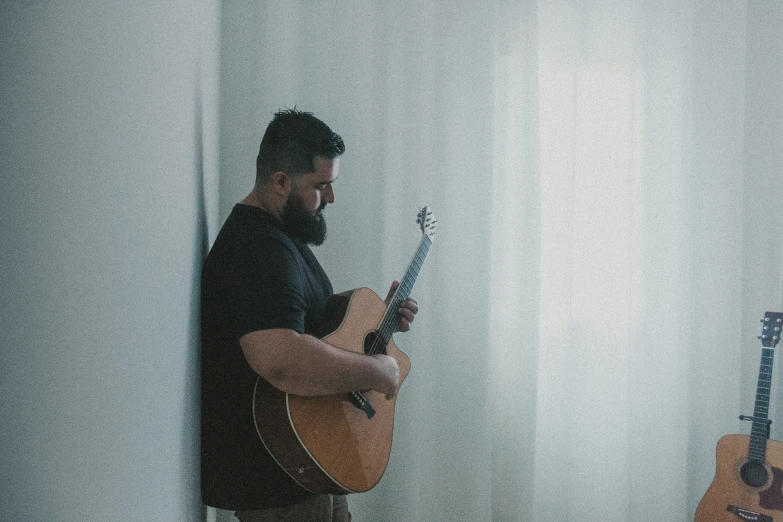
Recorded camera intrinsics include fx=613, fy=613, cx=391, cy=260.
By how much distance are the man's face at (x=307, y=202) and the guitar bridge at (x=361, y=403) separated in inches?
14.6

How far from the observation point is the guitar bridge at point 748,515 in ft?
6.53

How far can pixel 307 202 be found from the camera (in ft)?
4.62

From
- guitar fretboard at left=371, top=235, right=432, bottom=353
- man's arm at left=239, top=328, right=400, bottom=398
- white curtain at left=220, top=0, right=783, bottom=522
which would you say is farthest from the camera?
white curtain at left=220, top=0, right=783, bottom=522

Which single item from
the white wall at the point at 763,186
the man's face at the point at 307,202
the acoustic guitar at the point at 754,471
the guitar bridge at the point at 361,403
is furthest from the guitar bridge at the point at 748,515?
the man's face at the point at 307,202

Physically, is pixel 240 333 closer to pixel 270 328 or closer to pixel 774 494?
pixel 270 328

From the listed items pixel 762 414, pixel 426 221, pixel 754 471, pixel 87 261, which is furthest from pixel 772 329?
pixel 87 261

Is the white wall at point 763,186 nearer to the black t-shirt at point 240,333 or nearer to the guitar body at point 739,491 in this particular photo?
the guitar body at point 739,491

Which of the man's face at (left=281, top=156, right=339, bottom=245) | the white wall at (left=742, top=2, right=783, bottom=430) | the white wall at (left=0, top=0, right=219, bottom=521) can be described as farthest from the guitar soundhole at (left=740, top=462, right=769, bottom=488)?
the white wall at (left=0, top=0, right=219, bottom=521)

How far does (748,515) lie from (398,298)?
141cm

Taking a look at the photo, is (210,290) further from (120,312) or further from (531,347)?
(531,347)

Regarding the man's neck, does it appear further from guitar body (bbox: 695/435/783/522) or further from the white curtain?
guitar body (bbox: 695/435/783/522)

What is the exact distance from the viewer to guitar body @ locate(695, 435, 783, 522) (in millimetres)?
1995

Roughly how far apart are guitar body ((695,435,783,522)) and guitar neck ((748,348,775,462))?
0.02 metres

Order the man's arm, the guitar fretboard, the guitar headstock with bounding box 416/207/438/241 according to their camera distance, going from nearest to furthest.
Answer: the man's arm → the guitar fretboard → the guitar headstock with bounding box 416/207/438/241
